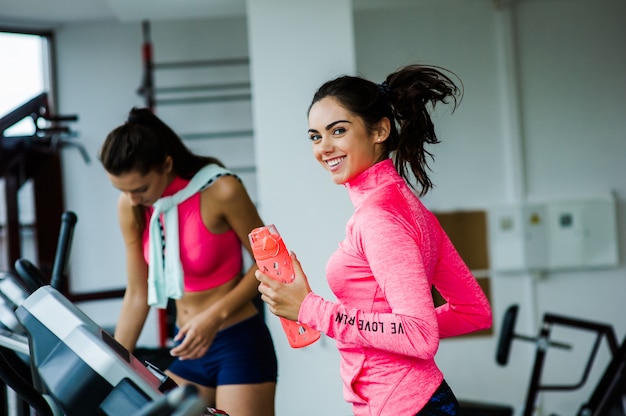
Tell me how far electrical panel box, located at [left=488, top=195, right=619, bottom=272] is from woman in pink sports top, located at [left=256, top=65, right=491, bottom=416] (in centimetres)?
343

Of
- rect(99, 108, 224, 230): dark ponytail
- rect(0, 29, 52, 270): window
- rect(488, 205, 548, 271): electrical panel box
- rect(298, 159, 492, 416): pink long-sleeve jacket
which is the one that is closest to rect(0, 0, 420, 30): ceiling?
rect(0, 29, 52, 270): window

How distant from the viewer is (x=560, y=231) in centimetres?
495

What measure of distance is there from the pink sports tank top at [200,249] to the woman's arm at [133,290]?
0.64 ft

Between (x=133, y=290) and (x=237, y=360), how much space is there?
44 centimetres

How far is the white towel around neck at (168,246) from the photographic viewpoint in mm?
2250

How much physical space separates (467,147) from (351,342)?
12.5 feet

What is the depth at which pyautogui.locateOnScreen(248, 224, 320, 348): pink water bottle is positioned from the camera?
140 cm

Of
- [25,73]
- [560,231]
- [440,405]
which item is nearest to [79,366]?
[440,405]

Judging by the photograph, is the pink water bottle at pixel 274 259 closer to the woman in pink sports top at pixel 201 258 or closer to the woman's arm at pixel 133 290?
the woman in pink sports top at pixel 201 258

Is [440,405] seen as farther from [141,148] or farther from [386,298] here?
[141,148]

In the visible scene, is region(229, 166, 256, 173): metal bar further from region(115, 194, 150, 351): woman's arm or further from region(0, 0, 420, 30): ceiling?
region(115, 194, 150, 351): woman's arm

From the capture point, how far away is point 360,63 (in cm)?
492

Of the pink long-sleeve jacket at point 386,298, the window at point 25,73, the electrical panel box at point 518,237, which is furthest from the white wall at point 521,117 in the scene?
the pink long-sleeve jacket at point 386,298

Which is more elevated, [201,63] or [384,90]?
[201,63]
